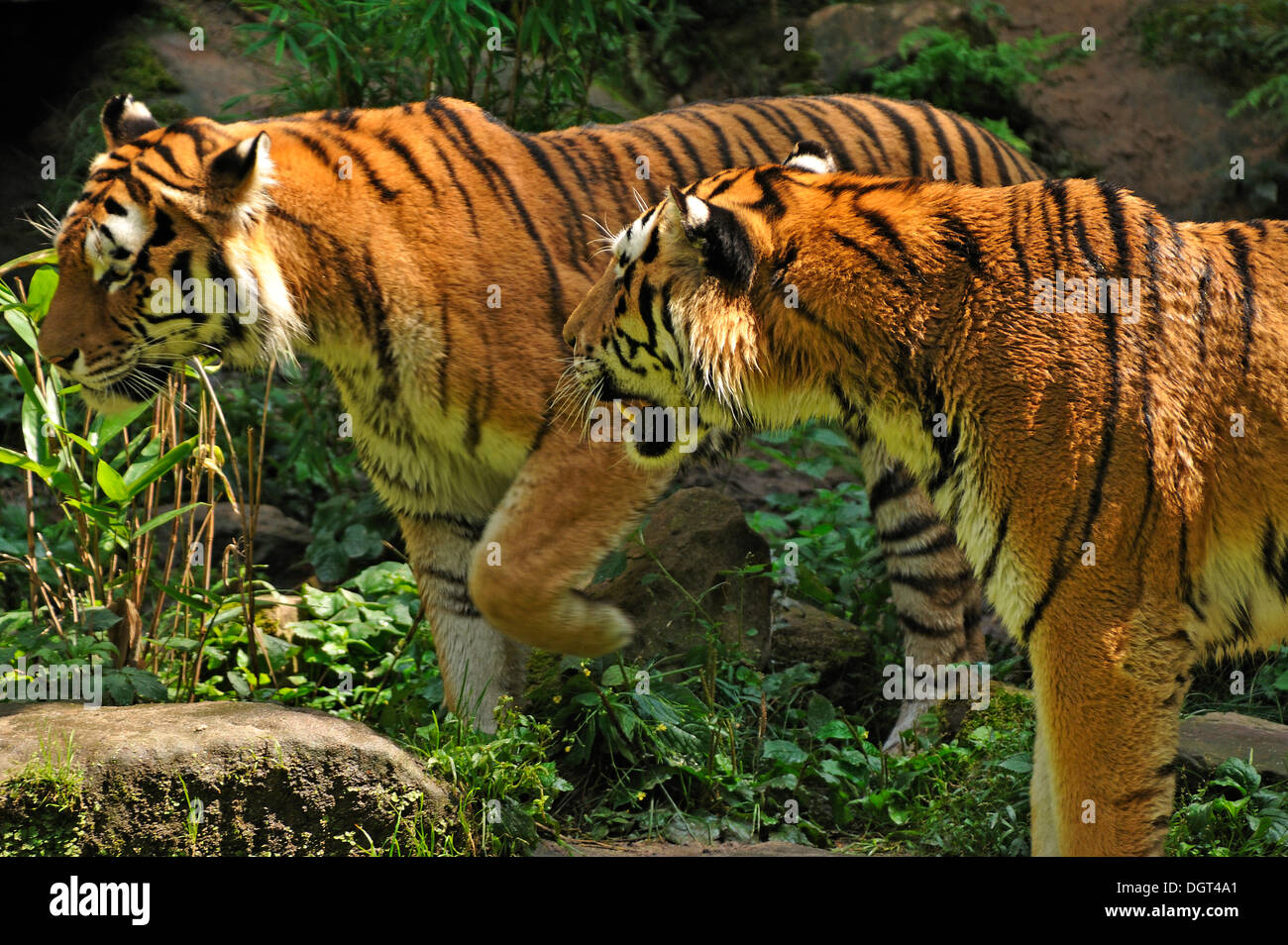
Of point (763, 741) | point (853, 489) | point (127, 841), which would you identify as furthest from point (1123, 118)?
point (127, 841)

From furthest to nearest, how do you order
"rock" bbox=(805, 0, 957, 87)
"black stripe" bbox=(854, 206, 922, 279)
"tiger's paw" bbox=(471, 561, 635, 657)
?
"rock" bbox=(805, 0, 957, 87) → "tiger's paw" bbox=(471, 561, 635, 657) → "black stripe" bbox=(854, 206, 922, 279)

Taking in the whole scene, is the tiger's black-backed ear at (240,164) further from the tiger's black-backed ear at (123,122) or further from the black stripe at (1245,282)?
the black stripe at (1245,282)

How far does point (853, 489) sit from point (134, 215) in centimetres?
384

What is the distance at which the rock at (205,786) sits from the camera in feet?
10.2

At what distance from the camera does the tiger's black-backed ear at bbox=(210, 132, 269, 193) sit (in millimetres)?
3598

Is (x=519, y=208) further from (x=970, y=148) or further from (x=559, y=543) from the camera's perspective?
(x=970, y=148)

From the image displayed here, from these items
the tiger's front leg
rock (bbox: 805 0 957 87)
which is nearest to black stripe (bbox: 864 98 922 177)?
the tiger's front leg

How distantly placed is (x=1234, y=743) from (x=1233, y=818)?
1.45ft

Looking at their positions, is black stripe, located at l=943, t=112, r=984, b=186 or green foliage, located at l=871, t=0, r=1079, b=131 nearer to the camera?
black stripe, located at l=943, t=112, r=984, b=186

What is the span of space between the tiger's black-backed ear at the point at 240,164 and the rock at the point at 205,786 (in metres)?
1.40

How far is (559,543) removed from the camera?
150 inches

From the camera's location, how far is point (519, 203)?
4.12m

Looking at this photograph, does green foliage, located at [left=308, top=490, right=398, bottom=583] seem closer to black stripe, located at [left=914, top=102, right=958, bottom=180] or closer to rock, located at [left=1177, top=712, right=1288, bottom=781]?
black stripe, located at [left=914, top=102, right=958, bottom=180]
